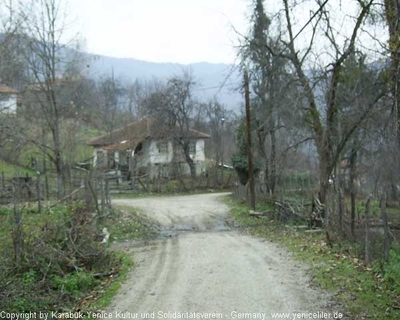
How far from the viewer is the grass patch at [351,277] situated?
24.7ft

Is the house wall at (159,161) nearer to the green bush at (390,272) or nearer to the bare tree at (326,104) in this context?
the bare tree at (326,104)

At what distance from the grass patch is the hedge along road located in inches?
15.3

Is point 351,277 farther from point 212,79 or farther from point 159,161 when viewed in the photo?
point 212,79

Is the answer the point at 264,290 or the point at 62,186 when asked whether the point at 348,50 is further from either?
the point at 62,186

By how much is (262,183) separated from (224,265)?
19914 millimetres

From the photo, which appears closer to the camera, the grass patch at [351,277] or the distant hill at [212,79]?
the grass patch at [351,277]

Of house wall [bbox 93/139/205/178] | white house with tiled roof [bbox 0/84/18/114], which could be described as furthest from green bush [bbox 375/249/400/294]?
house wall [bbox 93/139/205/178]

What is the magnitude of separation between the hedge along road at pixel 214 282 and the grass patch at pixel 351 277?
1.27 ft

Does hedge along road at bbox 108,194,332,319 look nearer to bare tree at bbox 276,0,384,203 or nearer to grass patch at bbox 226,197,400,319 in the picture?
grass patch at bbox 226,197,400,319

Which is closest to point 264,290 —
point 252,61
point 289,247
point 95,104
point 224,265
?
point 224,265

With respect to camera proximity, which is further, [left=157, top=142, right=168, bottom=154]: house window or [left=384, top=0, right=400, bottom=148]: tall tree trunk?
[left=157, top=142, right=168, bottom=154]: house window

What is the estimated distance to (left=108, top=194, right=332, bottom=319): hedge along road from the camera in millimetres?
7723

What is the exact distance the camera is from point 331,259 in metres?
11.3

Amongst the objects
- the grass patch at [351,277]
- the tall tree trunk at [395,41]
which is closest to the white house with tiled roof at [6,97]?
the grass patch at [351,277]
